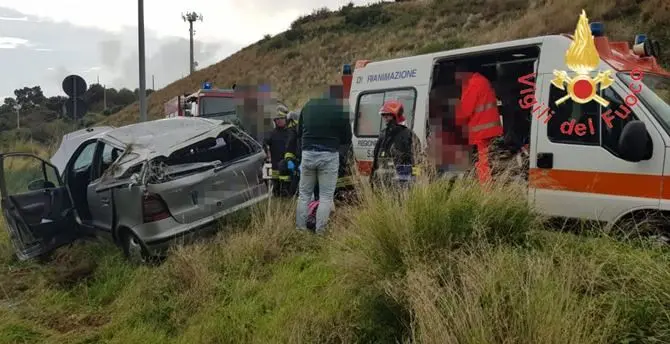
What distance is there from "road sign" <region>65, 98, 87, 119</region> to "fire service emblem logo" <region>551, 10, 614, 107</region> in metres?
9.90

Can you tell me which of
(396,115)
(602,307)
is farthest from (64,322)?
(602,307)

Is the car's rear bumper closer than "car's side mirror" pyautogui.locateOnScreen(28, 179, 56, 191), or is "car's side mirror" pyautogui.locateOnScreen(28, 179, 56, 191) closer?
the car's rear bumper

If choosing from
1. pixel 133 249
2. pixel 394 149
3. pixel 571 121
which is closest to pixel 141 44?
pixel 133 249

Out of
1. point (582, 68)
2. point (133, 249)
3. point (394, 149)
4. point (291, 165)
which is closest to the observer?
point (582, 68)

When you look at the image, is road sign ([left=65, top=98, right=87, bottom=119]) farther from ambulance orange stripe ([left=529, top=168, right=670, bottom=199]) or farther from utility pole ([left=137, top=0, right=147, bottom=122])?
ambulance orange stripe ([left=529, top=168, right=670, bottom=199])

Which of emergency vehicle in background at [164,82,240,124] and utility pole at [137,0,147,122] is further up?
utility pole at [137,0,147,122]

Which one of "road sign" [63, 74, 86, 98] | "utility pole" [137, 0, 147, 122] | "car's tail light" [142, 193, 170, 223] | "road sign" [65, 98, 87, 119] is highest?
"utility pole" [137, 0, 147, 122]

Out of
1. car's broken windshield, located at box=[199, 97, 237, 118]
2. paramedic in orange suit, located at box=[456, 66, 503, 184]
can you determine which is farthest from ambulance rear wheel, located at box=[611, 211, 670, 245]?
car's broken windshield, located at box=[199, 97, 237, 118]

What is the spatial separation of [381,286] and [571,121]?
256 centimetres

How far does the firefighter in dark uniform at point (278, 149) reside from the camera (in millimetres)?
7262

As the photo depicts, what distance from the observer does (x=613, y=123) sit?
183 inches

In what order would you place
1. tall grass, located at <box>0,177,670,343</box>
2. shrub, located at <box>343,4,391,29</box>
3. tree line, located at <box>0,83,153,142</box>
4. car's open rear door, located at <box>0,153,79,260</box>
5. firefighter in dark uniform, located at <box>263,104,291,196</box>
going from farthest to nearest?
1. tree line, located at <box>0,83,153,142</box>
2. shrub, located at <box>343,4,391,29</box>
3. firefighter in dark uniform, located at <box>263,104,291,196</box>
4. car's open rear door, located at <box>0,153,79,260</box>
5. tall grass, located at <box>0,177,670,343</box>

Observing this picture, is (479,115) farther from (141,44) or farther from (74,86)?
(141,44)

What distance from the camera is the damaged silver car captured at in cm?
573
